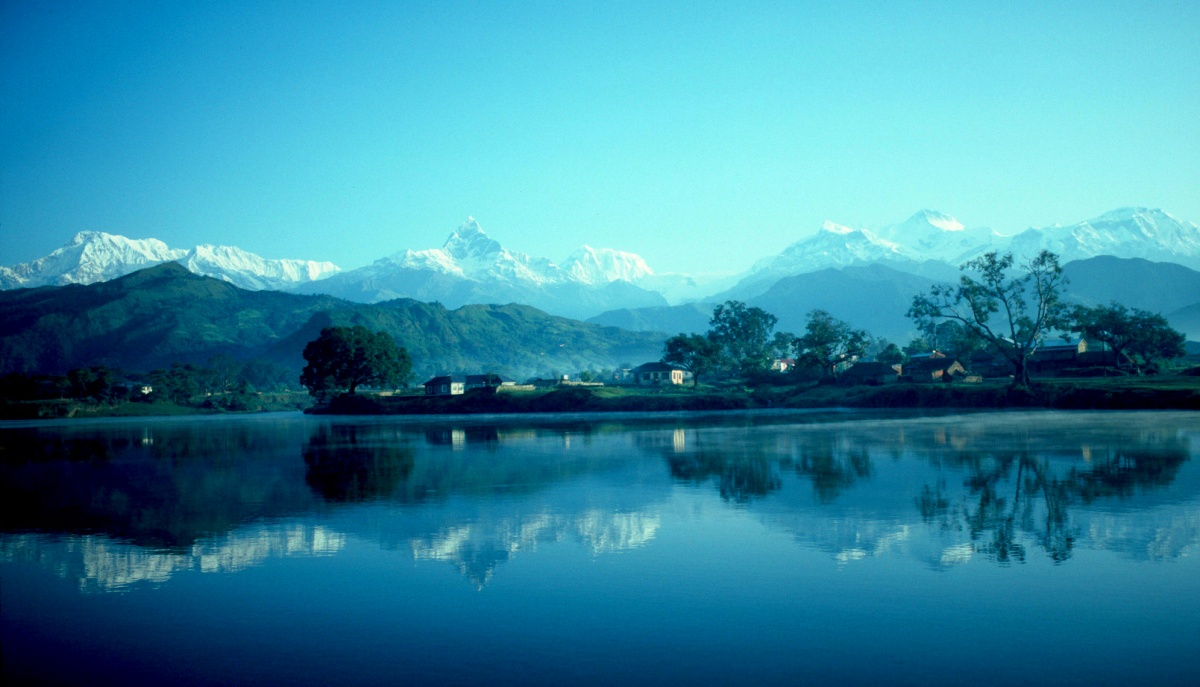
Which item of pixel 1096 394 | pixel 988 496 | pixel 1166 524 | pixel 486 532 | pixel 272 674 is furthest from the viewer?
pixel 1096 394

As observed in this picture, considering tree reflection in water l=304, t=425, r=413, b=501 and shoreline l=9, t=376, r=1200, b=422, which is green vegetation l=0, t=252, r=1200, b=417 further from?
tree reflection in water l=304, t=425, r=413, b=501

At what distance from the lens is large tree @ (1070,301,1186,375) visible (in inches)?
3602

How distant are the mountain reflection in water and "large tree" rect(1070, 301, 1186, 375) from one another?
45.6 meters

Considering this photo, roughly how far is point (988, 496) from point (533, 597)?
51.9 feet

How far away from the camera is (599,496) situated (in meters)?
28.0

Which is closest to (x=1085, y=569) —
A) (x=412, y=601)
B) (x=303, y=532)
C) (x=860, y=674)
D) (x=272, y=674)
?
(x=860, y=674)

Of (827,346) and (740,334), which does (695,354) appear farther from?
(740,334)

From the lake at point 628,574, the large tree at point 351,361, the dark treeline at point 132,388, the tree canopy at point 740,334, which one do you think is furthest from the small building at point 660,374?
the lake at point 628,574

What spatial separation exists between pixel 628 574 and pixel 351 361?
10643 cm

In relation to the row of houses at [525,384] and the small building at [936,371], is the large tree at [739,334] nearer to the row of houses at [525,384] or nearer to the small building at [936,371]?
the row of houses at [525,384]

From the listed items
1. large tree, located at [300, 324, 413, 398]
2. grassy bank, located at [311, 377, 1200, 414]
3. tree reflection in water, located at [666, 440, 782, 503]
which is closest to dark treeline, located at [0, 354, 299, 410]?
grassy bank, located at [311, 377, 1200, 414]

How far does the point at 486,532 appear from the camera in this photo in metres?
22.1

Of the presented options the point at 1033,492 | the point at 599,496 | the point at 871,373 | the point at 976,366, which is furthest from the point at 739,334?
the point at 1033,492

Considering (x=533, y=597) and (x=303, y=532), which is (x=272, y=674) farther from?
(x=303, y=532)
